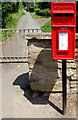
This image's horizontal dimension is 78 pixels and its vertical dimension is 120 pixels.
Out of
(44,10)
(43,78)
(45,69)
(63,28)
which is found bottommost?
(44,10)

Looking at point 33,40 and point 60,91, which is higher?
point 33,40

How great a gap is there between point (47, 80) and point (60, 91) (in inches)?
15.3

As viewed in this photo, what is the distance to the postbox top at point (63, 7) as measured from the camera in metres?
4.08

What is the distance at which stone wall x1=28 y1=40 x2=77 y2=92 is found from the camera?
16.4 feet

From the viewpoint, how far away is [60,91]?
205 inches

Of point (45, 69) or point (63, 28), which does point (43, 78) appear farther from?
point (63, 28)

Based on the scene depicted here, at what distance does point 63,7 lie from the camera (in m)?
4.09

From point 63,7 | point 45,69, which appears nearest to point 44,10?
point 45,69

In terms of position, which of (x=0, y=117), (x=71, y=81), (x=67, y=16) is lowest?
(x=0, y=117)

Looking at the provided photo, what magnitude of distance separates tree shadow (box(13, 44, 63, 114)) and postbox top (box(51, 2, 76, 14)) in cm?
110

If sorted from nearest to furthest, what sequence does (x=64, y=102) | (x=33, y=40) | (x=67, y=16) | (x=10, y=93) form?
(x=67, y=16), (x=64, y=102), (x=33, y=40), (x=10, y=93)

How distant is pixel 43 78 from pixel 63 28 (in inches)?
55.4

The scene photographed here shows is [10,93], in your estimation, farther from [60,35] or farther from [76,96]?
[60,35]

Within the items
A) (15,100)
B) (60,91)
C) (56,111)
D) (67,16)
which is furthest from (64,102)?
(67,16)
